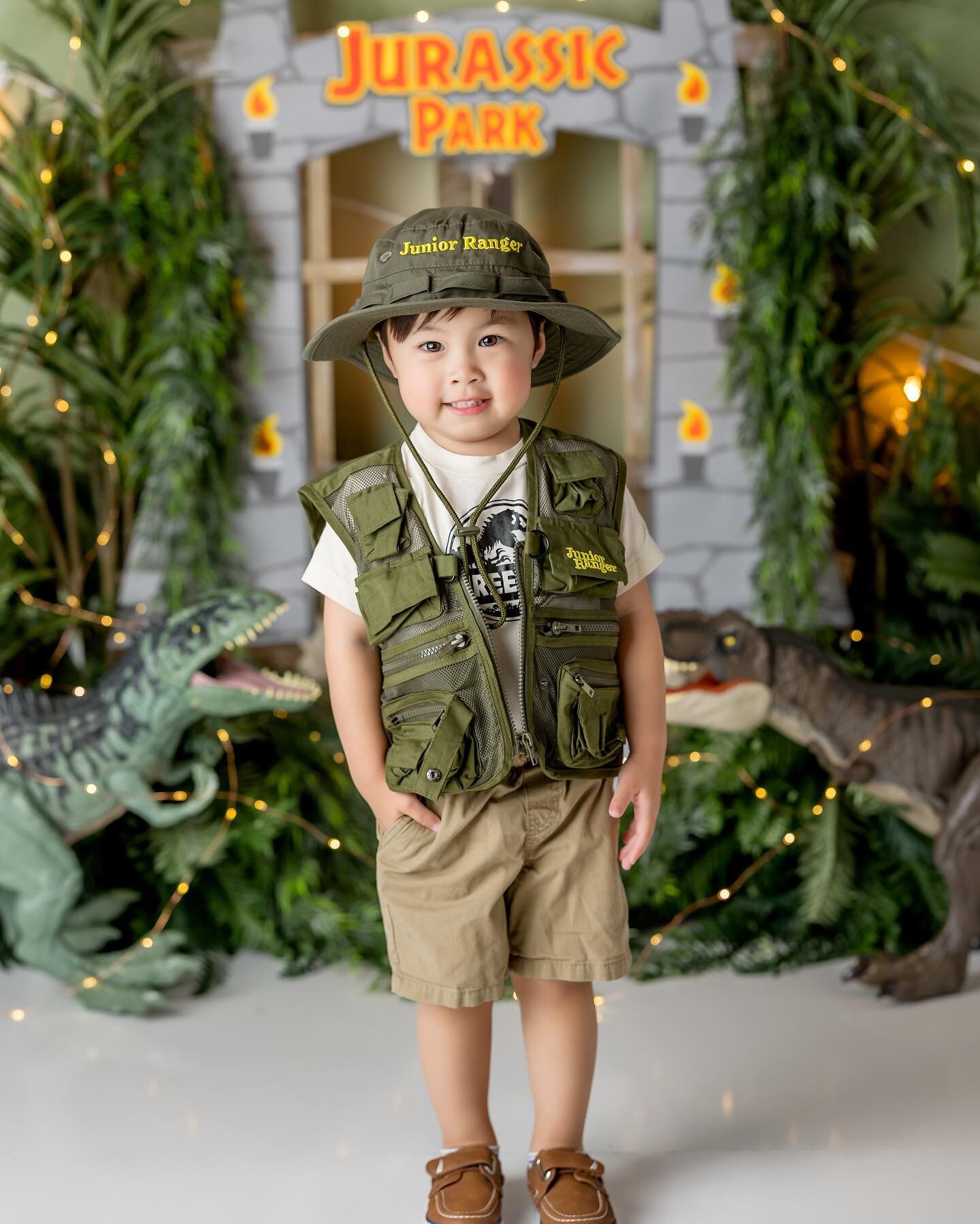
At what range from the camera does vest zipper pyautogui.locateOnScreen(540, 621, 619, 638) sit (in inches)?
70.1

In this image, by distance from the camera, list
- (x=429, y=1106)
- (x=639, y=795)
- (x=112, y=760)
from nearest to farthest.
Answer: (x=639, y=795), (x=429, y=1106), (x=112, y=760)

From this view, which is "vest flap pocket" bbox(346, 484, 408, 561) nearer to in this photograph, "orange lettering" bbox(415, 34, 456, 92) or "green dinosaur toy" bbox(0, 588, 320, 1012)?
"green dinosaur toy" bbox(0, 588, 320, 1012)

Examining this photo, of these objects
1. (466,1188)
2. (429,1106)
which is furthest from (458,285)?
(429,1106)

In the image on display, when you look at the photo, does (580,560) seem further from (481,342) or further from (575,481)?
(481,342)

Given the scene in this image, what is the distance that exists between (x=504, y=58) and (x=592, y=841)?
6.49 ft

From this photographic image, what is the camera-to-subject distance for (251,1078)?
235cm

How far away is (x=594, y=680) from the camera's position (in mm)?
1813

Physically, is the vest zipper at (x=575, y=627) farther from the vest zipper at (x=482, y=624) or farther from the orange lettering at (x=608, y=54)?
the orange lettering at (x=608, y=54)

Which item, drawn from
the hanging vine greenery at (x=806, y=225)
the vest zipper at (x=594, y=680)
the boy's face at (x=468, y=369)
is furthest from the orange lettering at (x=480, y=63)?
the vest zipper at (x=594, y=680)

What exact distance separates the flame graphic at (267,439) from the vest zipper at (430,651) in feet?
4.82

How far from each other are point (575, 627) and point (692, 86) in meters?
1.80

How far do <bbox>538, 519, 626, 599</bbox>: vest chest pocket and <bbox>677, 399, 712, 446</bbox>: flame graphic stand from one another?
1395 millimetres

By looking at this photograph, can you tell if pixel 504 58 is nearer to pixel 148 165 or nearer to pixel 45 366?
pixel 148 165

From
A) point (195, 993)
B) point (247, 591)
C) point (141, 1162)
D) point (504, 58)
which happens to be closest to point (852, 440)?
point (504, 58)
